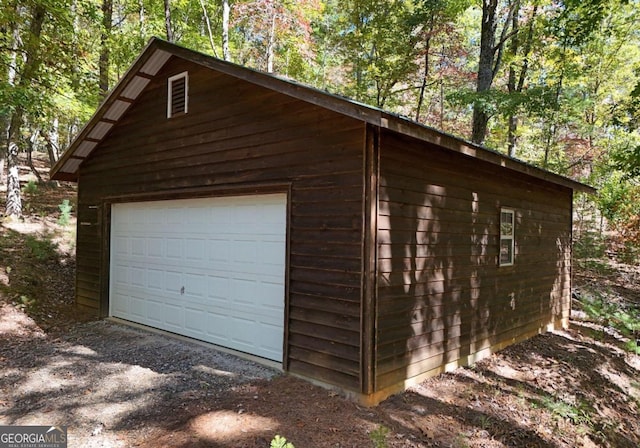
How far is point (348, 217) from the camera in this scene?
4.38 metres

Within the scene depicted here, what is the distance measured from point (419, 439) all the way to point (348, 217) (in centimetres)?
217

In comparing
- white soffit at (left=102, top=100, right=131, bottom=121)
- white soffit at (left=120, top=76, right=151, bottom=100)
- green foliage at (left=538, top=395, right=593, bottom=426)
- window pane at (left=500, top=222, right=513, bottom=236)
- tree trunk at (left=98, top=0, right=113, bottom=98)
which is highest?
tree trunk at (left=98, top=0, right=113, bottom=98)

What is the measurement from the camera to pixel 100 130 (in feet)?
25.1

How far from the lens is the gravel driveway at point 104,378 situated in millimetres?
3828

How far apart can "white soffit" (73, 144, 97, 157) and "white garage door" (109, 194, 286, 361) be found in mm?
1290

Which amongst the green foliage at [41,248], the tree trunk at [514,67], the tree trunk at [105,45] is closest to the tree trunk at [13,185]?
the green foliage at [41,248]

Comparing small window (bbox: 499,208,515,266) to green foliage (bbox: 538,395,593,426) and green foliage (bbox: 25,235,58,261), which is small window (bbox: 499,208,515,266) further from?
green foliage (bbox: 25,235,58,261)

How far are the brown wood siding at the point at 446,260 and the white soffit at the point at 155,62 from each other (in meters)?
4.02

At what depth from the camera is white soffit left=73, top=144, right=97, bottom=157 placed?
25.8 feet

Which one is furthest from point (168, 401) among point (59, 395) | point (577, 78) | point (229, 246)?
point (577, 78)

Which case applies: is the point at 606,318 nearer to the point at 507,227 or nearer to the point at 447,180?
the point at 507,227

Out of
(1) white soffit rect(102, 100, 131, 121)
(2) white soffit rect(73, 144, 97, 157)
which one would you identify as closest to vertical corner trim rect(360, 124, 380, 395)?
(1) white soffit rect(102, 100, 131, 121)

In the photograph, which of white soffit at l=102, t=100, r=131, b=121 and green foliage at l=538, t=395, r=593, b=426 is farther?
white soffit at l=102, t=100, r=131, b=121

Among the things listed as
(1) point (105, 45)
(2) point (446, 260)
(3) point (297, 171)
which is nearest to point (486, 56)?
(2) point (446, 260)
